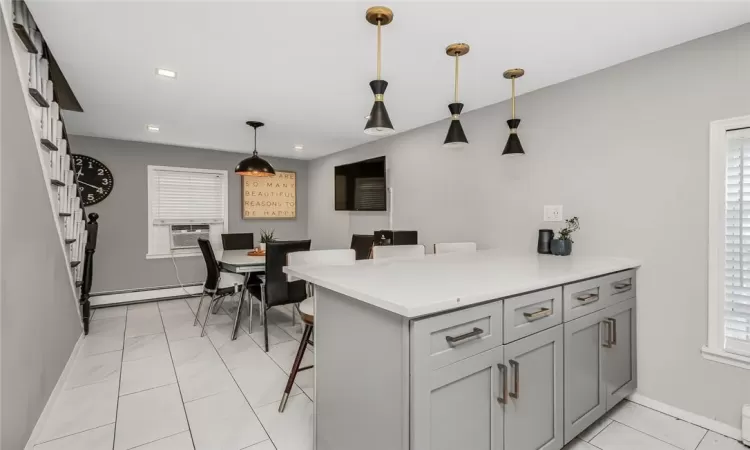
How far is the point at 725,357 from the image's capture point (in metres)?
1.89

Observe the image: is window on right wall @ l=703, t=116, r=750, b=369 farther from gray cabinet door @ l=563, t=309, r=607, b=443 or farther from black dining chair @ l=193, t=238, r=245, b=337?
black dining chair @ l=193, t=238, r=245, b=337

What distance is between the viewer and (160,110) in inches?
134

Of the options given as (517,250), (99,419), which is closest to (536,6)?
(517,250)

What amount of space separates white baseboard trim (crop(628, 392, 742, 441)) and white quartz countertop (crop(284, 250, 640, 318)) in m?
0.89

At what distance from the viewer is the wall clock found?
14.5 ft

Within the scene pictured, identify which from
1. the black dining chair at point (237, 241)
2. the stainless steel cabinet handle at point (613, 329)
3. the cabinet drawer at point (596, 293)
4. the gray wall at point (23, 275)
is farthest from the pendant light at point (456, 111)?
the black dining chair at point (237, 241)

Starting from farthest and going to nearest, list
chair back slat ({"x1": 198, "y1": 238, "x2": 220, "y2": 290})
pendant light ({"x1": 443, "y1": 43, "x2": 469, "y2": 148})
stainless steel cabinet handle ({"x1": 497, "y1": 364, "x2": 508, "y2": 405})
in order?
chair back slat ({"x1": 198, "y1": 238, "x2": 220, "y2": 290}) < pendant light ({"x1": 443, "y1": 43, "x2": 469, "y2": 148}) < stainless steel cabinet handle ({"x1": 497, "y1": 364, "x2": 508, "y2": 405})

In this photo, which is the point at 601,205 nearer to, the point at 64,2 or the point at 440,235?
the point at 440,235

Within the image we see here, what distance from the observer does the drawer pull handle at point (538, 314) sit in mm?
1443

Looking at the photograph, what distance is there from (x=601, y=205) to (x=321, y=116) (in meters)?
2.70

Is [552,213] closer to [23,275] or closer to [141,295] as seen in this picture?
[23,275]

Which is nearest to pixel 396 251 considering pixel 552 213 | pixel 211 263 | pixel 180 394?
pixel 552 213

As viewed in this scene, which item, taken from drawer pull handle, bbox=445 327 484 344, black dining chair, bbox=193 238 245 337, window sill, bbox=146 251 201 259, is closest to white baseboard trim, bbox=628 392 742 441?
drawer pull handle, bbox=445 327 484 344

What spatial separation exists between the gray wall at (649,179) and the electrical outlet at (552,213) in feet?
0.15
